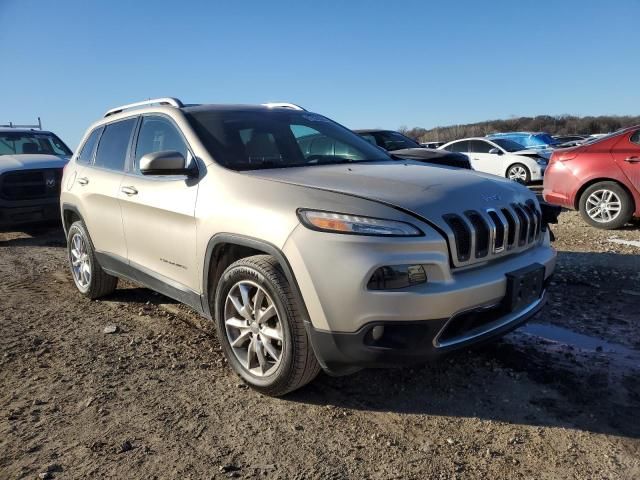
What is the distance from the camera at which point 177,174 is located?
11.1 ft

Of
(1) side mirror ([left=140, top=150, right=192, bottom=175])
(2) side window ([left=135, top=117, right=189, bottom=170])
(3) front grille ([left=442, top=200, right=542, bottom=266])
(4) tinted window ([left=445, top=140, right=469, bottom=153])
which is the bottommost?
(3) front grille ([left=442, top=200, right=542, bottom=266])

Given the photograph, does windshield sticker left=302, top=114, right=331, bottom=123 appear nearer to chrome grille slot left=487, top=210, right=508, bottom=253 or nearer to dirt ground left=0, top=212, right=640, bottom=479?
dirt ground left=0, top=212, right=640, bottom=479

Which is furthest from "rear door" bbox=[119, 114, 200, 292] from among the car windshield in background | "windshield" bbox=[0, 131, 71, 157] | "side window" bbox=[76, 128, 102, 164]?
the car windshield in background

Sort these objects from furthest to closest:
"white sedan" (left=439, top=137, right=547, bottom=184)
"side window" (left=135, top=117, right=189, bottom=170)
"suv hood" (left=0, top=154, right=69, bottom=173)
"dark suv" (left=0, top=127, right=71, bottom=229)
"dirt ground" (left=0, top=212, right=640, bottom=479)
→ "white sedan" (left=439, top=137, right=547, bottom=184), "suv hood" (left=0, top=154, right=69, bottom=173), "dark suv" (left=0, top=127, right=71, bottom=229), "side window" (left=135, top=117, right=189, bottom=170), "dirt ground" (left=0, top=212, right=640, bottom=479)

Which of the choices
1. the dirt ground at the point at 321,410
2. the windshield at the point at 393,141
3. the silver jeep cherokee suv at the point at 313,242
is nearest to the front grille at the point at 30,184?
the dirt ground at the point at 321,410

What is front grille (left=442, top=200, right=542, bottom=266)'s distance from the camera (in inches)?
104

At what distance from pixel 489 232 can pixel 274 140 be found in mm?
1754

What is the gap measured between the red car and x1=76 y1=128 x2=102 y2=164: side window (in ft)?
21.1

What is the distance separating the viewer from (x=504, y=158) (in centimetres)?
1502

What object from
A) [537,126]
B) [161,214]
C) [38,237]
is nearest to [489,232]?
[161,214]

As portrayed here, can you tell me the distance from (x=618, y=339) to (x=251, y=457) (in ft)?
8.94

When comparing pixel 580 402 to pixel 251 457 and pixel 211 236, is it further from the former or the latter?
pixel 211 236

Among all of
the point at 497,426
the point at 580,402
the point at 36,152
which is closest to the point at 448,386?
the point at 497,426

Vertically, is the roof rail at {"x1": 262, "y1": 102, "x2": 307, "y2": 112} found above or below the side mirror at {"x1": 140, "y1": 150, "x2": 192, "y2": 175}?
above
